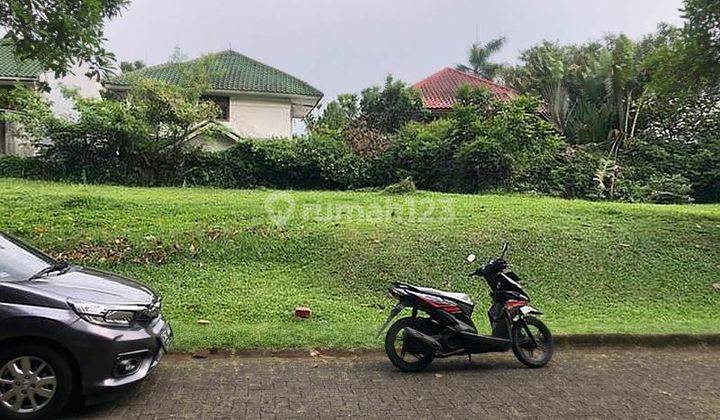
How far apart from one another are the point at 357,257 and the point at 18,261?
16.4ft

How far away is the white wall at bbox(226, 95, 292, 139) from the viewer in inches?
915

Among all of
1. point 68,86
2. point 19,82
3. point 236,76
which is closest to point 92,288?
point 19,82

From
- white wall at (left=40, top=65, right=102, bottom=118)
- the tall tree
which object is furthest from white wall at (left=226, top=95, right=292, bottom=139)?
the tall tree

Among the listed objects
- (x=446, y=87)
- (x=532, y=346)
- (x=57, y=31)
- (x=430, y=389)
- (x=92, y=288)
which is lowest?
(x=430, y=389)

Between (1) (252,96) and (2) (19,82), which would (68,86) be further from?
(1) (252,96)

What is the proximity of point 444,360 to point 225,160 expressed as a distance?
40.5 feet

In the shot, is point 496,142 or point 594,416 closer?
point 594,416

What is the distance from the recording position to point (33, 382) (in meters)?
4.21

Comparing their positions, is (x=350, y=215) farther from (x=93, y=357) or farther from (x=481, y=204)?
(x=93, y=357)

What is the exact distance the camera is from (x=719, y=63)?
10.5m

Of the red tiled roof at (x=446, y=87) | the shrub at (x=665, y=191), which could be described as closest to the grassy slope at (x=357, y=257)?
the shrub at (x=665, y=191)

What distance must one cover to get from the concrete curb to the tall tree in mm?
5350

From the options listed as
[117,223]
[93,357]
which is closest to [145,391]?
[93,357]

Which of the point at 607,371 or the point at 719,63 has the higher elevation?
the point at 719,63
